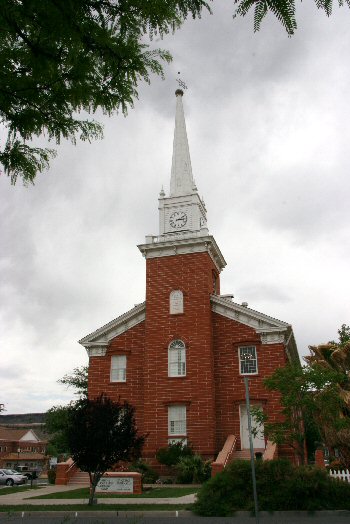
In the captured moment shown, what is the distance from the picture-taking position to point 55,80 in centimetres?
504

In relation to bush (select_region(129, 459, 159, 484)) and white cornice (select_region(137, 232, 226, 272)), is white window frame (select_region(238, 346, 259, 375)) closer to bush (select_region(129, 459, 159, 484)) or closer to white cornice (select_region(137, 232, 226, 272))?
white cornice (select_region(137, 232, 226, 272))

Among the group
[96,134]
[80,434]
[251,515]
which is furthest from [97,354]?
[96,134]

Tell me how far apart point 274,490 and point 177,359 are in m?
15.8

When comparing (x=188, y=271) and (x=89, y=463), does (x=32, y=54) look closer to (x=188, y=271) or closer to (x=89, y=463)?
(x=89, y=463)

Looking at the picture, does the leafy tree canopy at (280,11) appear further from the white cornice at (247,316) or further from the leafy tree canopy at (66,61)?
the white cornice at (247,316)

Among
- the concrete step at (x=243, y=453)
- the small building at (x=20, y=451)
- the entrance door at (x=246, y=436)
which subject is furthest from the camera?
the small building at (x=20, y=451)

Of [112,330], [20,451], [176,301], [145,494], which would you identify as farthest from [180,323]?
[20,451]

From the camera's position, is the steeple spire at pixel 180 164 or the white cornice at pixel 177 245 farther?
the steeple spire at pixel 180 164

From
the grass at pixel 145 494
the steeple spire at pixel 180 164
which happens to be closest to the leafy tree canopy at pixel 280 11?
the grass at pixel 145 494

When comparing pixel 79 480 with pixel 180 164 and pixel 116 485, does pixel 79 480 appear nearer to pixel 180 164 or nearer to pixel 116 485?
pixel 116 485

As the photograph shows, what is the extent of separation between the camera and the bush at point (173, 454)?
1080 inches

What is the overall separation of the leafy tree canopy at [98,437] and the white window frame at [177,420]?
937 centimetres

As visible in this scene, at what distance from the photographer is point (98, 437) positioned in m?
19.0

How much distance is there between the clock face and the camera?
34.3 m
